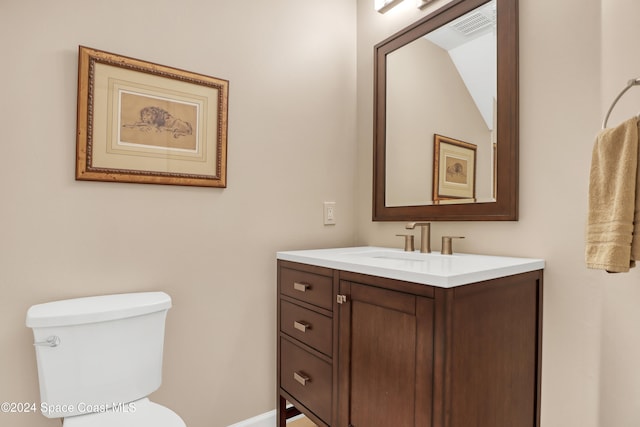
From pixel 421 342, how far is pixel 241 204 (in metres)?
1.04

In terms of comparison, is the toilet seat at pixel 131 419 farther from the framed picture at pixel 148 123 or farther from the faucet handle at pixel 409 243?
the faucet handle at pixel 409 243

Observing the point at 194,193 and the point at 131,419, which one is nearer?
the point at 131,419

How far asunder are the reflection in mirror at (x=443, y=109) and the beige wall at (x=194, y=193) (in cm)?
33

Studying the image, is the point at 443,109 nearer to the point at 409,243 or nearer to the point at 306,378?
the point at 409,243

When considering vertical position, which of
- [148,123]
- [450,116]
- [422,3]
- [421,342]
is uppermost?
[422,3]

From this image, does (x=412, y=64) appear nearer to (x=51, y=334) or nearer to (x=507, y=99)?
(x=507, y=99)

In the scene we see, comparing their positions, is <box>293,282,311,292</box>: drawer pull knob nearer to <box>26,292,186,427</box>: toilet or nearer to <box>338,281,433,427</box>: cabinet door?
<box>338,281,433,427</box>: cabinet door

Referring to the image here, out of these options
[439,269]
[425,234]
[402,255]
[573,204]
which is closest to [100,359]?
[439,269]

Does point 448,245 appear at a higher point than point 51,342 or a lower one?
higher

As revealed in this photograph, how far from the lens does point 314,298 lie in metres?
1.47

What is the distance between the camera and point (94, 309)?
3.88 ft


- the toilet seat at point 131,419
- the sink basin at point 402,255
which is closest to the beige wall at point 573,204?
the sink basin at point 402,255

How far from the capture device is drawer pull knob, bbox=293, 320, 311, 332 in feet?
4.94

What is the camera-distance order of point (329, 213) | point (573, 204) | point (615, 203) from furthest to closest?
point (329, 213) → point (573, 204) → point (615, 203)
